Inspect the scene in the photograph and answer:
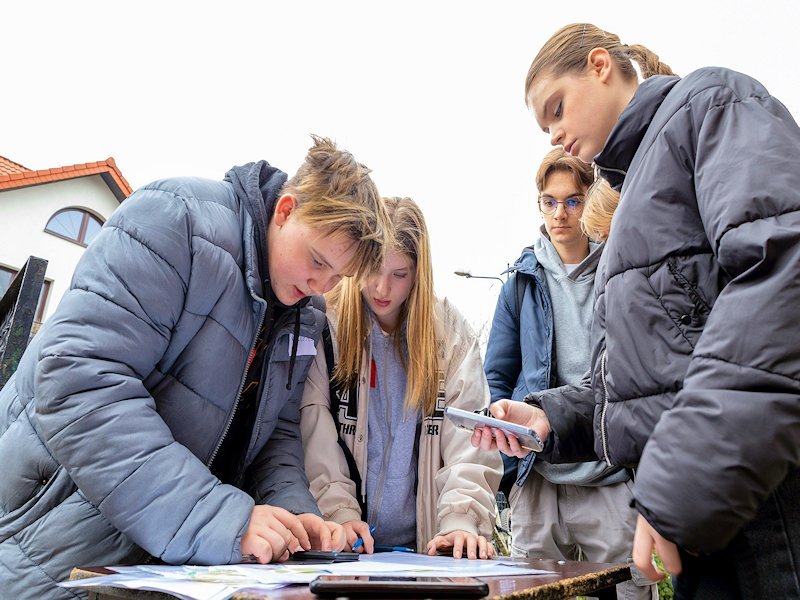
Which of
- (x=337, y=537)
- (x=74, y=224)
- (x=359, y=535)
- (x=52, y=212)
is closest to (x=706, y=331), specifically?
(x=337, y=537)

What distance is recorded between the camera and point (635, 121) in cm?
126

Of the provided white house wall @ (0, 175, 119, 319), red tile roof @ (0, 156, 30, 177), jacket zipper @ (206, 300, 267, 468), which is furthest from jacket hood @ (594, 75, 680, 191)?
red tile roof @ (0, 156, 30, 177)

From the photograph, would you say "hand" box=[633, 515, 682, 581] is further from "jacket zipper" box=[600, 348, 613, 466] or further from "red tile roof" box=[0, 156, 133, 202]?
"red tile roof" box=[0, 156, 133, 202]

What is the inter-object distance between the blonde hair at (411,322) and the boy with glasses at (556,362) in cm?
37

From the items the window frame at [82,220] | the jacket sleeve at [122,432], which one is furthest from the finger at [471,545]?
the window frame at [82,220]

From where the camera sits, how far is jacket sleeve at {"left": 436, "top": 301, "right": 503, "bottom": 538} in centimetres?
192

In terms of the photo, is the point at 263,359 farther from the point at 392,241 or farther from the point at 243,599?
the point at 243,599

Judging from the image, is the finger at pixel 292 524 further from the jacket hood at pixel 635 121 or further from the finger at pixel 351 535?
the jacket hood at pixel 635 121

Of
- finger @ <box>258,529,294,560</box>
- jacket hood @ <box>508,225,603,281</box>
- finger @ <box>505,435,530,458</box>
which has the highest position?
jacket hood @ <box>508,225,603,281</box>

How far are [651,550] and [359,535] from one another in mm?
1070

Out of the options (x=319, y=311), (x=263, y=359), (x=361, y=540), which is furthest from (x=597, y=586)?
(x=319, y=311)

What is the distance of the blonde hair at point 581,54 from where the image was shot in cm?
155

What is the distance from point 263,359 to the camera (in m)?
1.74

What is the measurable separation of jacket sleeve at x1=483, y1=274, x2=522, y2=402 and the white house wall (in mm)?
11802
